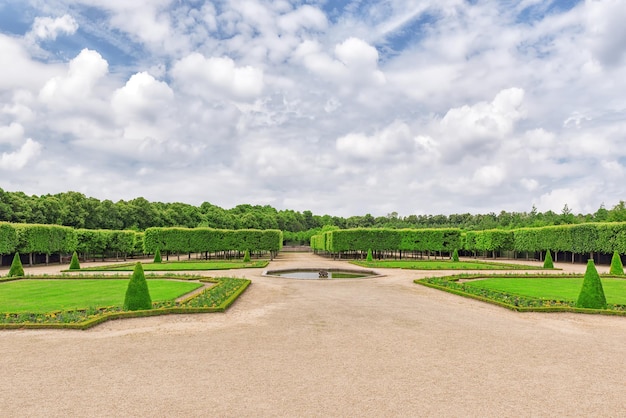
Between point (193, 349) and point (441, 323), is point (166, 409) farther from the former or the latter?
point (441, 323)

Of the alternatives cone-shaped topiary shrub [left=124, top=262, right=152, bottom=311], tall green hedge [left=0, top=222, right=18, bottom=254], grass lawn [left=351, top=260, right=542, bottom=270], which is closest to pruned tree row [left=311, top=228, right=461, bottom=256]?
grass lawn [left=351, top=260, right=542, bottom=270]

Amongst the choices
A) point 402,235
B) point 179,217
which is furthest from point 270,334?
point 179,217

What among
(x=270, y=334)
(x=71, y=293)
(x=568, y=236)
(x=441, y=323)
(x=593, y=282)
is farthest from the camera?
(x=568, y=236)

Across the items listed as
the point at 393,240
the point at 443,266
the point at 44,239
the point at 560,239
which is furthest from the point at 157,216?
the point at 560,239

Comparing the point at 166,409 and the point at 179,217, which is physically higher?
the point at 179,217

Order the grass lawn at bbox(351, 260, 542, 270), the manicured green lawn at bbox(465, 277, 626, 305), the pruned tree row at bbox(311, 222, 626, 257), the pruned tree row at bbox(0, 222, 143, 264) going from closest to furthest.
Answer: the manicured green lawn at bbox(465, 277, 626, 305)
the grass lawn at bbox(351, 260, 542, 270)
the pruned tree row at bbox(0, 222, 143, 264)
the pruned tree row at bbox(311, 222, 626, 257)

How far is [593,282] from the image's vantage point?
56.4 ft

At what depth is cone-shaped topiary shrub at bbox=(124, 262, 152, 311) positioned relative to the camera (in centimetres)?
1556

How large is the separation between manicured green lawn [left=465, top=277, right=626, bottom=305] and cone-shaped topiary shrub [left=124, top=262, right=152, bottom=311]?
688 inches

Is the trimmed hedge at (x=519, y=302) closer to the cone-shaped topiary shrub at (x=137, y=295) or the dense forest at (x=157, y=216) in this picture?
the cone-shaped topiary shrub at (x=137, y=295)

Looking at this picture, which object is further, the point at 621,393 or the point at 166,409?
the point at 621,393

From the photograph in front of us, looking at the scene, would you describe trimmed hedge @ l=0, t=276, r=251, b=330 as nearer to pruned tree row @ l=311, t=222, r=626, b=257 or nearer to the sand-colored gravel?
the sand-colored gravel

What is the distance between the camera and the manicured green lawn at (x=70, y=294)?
56.2 feet

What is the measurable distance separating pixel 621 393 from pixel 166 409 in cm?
833
